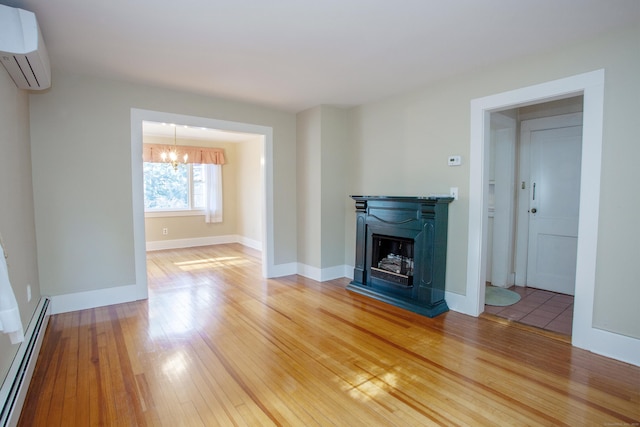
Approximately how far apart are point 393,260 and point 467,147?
1.46 meters

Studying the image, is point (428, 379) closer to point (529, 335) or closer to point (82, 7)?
point (529, 335)

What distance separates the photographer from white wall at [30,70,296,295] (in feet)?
10.3

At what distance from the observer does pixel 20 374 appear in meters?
1.92

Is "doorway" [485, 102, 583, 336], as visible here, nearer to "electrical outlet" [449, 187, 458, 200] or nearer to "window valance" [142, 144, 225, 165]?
"electrical outlet" [449, 187, 458, 200]

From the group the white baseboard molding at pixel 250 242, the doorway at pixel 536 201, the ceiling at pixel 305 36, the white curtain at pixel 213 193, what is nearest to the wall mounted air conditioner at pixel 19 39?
the ceiling at pixel 305 36

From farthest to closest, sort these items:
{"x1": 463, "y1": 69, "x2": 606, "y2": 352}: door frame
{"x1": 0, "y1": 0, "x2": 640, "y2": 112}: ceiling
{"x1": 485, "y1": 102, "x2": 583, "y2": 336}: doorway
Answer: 1. {"x1": 485, "y1": 102, "x2": 583, "y2": 336}: doorway
2. {"x1": 463, "y1": 69, "x2": 606, "y2": 352}: door frame
3. {"x1": 0, "y1": 0, "x2": 640, "y2": 112}: ceiling

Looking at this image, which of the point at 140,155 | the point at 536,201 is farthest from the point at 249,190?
the point at 536,201

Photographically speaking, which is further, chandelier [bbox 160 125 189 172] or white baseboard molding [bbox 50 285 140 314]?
chandelier [bbox 160 125 189 172]

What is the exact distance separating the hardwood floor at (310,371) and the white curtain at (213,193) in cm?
414

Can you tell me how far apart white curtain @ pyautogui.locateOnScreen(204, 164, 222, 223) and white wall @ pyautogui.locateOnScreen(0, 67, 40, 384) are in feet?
14.5

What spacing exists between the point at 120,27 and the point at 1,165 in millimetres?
1219

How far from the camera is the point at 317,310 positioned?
3.36 meters

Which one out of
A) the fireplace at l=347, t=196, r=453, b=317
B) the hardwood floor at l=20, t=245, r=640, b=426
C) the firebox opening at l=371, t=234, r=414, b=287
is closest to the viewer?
the hardwood floor at l=20, t=245, r=640, b=426

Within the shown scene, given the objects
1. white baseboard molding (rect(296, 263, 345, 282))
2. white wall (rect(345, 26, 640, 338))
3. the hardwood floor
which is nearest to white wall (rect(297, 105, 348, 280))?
white baseboard molding (rect(296, 263, 345, 282))
